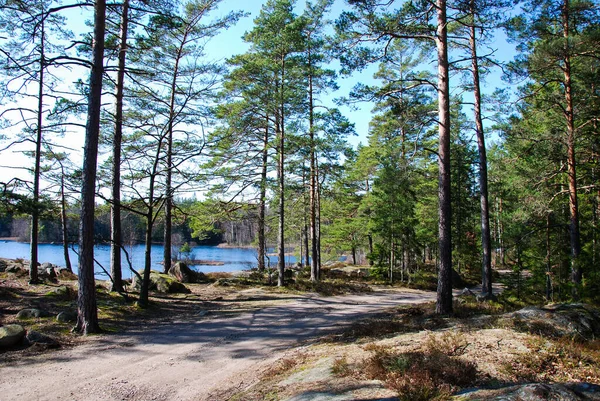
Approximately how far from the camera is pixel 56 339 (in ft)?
24.4

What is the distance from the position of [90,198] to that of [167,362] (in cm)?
433

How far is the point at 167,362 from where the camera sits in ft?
21.7

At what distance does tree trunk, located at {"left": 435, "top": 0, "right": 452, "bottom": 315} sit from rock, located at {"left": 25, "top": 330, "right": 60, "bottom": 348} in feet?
28.5

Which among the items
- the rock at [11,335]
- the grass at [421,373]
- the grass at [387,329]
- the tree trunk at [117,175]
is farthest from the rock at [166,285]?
the grass at [421,373]

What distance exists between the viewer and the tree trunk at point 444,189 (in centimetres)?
872

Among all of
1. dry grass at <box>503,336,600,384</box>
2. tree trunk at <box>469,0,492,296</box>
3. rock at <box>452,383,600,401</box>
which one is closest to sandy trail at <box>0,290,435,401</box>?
rock at <box>452,383,600,401</box>

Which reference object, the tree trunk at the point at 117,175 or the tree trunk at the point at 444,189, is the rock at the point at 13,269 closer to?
the tree trunk at the point at 117,175

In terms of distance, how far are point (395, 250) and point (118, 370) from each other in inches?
765

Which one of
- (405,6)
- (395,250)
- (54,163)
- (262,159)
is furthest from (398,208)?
(54,163)

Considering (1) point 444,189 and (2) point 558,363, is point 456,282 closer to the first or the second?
(1) point 444,189

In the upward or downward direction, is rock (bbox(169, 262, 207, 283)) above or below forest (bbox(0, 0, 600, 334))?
below

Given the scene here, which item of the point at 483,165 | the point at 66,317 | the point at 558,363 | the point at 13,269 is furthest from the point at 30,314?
the point at 483,165

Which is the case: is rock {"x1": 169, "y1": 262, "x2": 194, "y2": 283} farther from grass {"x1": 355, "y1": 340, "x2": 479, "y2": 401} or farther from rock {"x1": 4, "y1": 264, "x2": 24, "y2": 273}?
grass {"x1": 355, "y1": 340, "x2": 479, "y2": 401}

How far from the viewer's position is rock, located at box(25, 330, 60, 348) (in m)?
7.03
